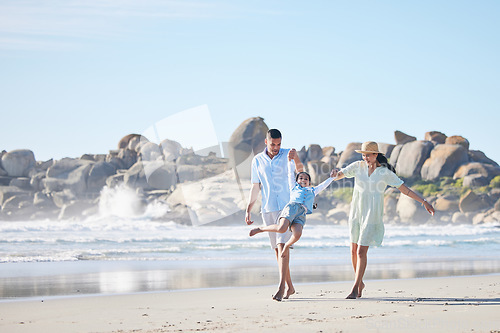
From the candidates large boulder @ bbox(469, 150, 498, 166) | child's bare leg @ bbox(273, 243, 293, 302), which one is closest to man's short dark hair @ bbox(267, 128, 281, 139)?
child's bare leg @ bbox(273, 243, 293, 302)

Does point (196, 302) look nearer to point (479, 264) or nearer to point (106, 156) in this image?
point (479, 264)

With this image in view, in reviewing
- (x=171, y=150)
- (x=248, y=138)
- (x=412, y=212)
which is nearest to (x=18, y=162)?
(x=171, y=150)

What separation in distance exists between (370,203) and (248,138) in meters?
57.6

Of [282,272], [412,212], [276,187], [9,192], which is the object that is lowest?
[412,212]

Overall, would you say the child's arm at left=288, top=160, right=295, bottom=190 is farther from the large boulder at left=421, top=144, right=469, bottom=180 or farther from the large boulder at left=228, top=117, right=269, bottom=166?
the large boulder at left=228, top=117, right=269, bottom=166

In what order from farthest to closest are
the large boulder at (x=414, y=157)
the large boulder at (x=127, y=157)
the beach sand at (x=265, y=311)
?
the large boulder at (x=127, y=157) < the large boulder at (x=414, y=157) < the beach sand at (x=265, y=311)

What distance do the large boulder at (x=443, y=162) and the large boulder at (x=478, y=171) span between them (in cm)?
49

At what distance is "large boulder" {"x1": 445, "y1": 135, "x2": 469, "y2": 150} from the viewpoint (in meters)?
65.8

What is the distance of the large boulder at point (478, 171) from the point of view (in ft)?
200

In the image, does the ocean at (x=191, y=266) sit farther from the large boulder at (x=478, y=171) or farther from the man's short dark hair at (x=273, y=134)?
the large boulder at (x=478, y=171)

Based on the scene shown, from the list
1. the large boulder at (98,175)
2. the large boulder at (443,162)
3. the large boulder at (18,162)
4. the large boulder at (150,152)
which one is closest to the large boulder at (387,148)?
the large boulder at (443,162)

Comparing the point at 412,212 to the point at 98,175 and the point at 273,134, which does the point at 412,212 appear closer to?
the point at 98,175

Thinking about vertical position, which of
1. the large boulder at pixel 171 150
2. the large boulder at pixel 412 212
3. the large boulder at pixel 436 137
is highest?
the large boulder at pixel 171 150

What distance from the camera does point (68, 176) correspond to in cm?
8012
